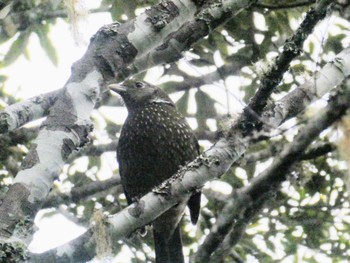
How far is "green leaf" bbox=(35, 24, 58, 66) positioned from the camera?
6.36m

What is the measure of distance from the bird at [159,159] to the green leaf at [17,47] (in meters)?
0.92

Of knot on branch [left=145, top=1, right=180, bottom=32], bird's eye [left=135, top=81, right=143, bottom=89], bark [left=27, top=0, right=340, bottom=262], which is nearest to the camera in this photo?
bark [left=27, top=0, right=340, bottom=262]

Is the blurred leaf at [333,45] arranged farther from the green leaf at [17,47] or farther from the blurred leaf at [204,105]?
the green leaf at [17,47]


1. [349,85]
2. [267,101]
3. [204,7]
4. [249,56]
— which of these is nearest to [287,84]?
[249,56]

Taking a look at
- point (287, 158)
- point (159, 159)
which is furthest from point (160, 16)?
point (159, 159)

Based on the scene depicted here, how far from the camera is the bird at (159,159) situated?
18.2 ft

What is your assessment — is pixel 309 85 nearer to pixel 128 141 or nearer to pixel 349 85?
pixel 349 85

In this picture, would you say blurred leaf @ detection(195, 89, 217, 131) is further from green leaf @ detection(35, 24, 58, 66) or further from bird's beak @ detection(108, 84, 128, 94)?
green leaf @ detection(35, 24, 58, 66)

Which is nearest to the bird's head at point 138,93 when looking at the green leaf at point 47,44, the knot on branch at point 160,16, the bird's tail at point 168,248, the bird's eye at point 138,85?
the bird's eye at point 138,85

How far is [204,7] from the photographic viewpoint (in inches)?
172

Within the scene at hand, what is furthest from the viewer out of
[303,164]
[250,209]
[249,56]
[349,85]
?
[249,56]

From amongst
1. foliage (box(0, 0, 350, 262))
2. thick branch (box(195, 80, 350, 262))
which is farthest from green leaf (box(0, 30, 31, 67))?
thick branch (box(195, 80, 350, 262))

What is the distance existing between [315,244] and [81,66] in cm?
245

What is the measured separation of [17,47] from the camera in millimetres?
6148
